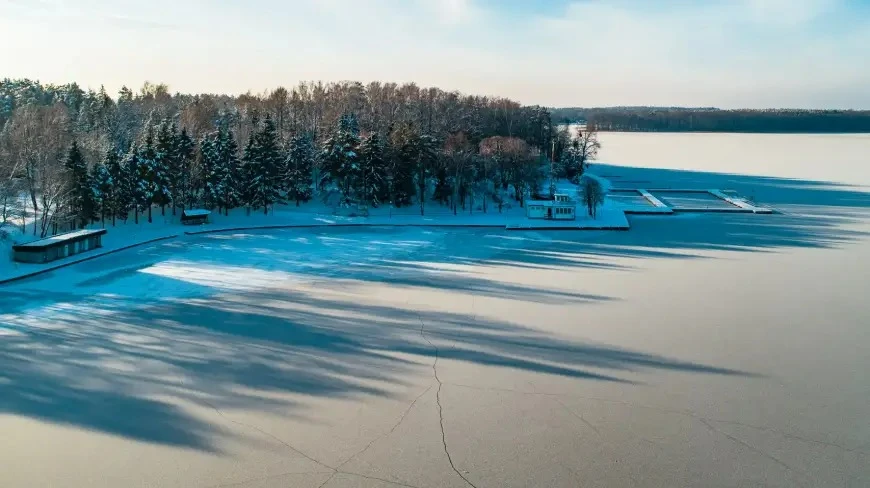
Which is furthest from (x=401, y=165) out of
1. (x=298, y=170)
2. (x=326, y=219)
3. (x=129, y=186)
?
(x=129, y=186)

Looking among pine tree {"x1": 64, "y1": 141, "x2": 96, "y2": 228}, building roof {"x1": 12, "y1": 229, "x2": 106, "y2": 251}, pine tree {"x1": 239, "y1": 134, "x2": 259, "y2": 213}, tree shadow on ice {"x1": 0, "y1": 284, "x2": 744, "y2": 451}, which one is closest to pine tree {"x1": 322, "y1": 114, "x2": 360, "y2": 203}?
pine tree {"x1": 239, "y1": 134, "x2": 259, "y2": 213}

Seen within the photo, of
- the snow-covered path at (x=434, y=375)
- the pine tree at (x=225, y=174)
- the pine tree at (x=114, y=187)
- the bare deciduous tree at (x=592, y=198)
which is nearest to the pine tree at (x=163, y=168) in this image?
the pine tree at (x=114, y=187)

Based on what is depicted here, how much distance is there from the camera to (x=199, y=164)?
38656mm

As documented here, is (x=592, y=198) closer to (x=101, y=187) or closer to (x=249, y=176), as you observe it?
(x=249, y=176)

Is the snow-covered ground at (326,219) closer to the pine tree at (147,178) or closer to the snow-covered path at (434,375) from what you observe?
the pine tree at (147,178)

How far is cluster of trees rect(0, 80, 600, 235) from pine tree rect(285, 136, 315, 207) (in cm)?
7

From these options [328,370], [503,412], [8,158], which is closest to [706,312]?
[503,412]

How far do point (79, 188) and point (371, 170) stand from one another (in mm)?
17226

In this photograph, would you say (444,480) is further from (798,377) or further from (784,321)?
(784,321)

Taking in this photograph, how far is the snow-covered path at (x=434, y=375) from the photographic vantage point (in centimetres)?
1031

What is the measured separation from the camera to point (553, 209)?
3997 centimetres

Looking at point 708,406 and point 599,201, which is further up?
point 599,201

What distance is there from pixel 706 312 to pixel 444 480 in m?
12.6

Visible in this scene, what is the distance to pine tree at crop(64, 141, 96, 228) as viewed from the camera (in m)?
31.1
